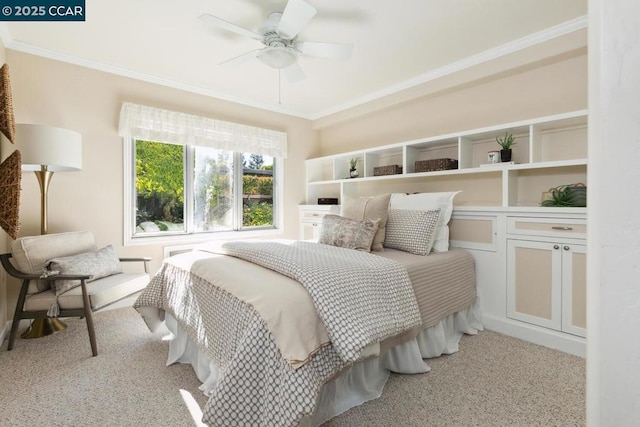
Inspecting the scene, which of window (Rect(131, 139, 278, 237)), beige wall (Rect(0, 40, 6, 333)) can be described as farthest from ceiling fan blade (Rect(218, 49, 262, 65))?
beige wall (Rect(0, 40, 6, 333))

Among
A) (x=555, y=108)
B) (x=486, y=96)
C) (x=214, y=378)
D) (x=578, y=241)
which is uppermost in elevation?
(x=486, y=96)

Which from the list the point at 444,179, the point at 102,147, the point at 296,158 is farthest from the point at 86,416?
the point at 296,158

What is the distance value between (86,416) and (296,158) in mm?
3915

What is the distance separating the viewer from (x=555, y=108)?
2879mm

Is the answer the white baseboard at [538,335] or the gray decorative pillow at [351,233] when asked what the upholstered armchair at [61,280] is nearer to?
the gray decorative pillow at [351,233]

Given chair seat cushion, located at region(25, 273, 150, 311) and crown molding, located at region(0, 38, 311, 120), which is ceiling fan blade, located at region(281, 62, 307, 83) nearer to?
crown molding, located at region(0, 38, 311, 120)

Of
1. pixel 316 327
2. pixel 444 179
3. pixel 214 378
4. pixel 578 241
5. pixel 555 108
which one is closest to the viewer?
pixel 316 327

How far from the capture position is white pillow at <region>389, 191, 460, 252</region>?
2.91 metres

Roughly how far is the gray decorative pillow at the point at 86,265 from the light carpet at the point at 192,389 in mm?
499

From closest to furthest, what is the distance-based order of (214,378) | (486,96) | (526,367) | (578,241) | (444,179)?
(214,378) < (526,367) < (578,241) < (486,96) < (444,179)

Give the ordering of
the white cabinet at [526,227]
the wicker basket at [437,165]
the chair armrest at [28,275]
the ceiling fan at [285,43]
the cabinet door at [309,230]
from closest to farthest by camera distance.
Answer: the ceiling fan at [285,43] → the chair armrest at [28,275] → the white cabinet at [526,227] → the wicker basket at [437,165] → the cabinet door at [309,230]

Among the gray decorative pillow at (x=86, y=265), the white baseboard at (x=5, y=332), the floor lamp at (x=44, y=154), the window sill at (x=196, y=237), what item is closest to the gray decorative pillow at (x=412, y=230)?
the window sill at (x=196, y=237)

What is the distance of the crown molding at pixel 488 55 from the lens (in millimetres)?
2588

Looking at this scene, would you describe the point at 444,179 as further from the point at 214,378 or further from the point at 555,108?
the point at 214,378
